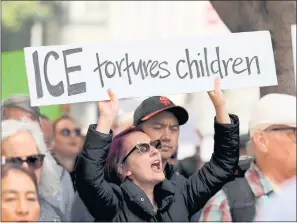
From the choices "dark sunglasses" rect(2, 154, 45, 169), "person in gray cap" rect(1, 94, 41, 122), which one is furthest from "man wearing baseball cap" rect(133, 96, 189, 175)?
"person in gray cap" rect(1, 94, 41, 122)

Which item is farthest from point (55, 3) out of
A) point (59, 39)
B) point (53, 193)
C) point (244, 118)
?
point (53, 193)

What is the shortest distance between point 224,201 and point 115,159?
67 centimetres

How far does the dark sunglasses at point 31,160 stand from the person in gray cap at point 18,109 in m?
0.31

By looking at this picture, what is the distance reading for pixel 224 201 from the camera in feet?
13.0

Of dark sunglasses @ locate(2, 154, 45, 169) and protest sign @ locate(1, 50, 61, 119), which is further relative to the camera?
protest sign @ locate(1, 50, 61, 119)

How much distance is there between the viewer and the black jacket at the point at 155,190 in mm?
3352

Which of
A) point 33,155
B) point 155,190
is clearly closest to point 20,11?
point 33,155

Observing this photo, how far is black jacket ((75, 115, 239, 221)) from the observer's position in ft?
11.0

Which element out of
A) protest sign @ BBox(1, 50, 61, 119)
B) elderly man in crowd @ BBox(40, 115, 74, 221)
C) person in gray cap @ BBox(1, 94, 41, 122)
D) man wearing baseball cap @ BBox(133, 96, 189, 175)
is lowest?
elderly man in crowd @ BBox(40, 115, 74, 221)

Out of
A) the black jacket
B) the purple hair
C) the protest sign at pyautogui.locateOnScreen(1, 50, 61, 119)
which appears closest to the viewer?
the black jacket

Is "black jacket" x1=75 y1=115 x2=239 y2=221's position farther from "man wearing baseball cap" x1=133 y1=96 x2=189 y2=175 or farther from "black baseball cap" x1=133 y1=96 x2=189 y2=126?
"black baseball cap" x1=133 y1=96 x2=189 y2=126

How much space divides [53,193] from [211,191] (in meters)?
0.85

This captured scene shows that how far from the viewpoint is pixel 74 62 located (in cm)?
342

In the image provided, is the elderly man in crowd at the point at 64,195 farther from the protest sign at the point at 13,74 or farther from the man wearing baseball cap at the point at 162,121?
the protest sign at the point at 13,74
